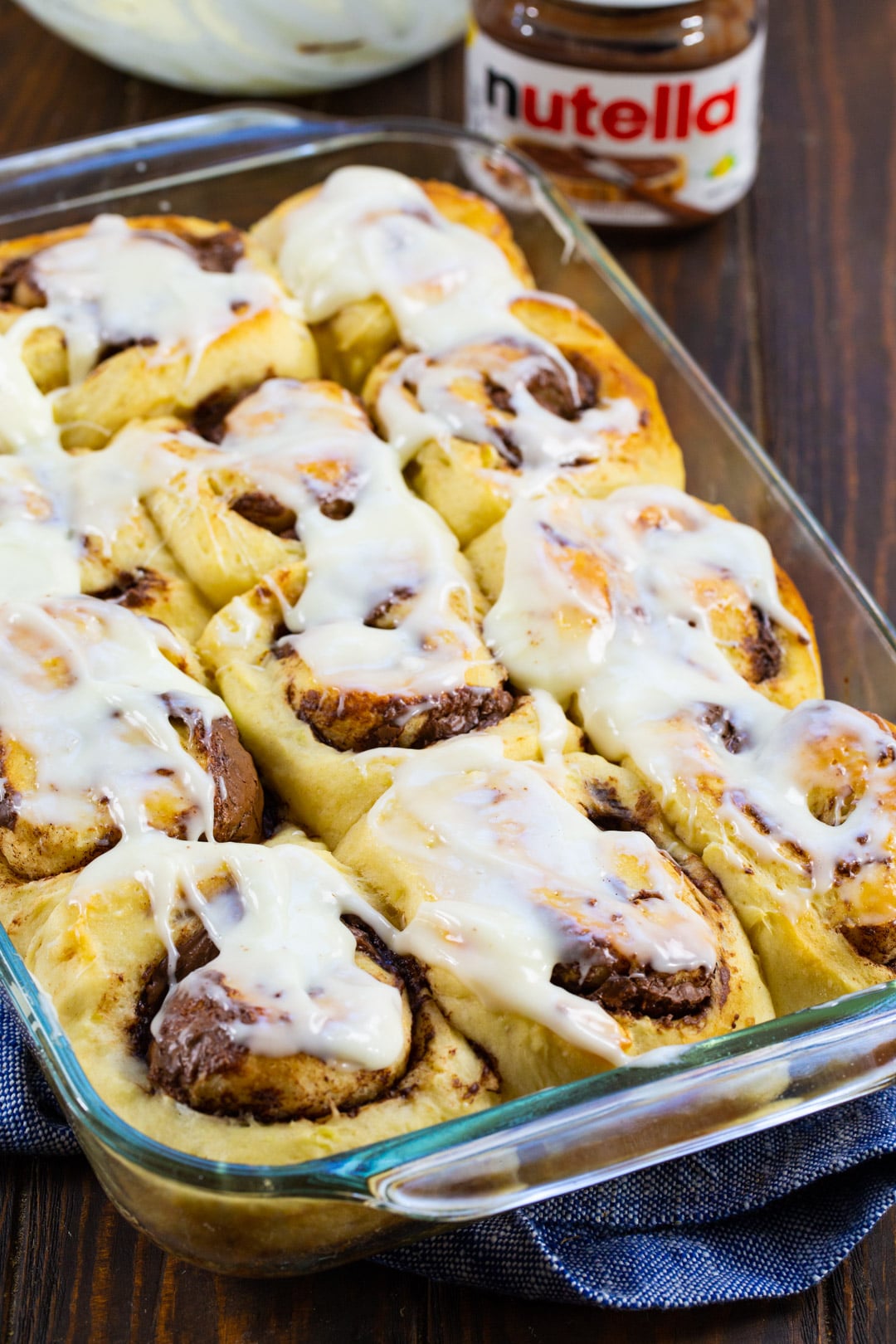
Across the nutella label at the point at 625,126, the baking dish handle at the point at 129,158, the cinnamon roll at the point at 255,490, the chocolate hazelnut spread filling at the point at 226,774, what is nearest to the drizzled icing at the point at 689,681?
the cinnamon roll at the point at 255,490

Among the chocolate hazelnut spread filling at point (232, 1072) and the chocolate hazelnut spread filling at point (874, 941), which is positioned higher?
the chocolate hazelnut spread filling at point (232, 1072)

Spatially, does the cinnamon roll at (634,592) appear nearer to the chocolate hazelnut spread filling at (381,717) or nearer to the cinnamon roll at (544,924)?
the chocolate hazelnut spread filling at (381,717)

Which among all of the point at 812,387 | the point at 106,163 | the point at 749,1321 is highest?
the point at 106,163

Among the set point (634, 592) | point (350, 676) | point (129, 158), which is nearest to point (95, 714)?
point (350, 676)

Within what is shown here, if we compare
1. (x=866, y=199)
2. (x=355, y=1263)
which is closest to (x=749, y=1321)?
(x=355, y=1263)

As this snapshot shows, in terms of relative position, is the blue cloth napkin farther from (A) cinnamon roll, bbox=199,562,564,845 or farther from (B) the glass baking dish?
(A) cinnamon roll, bbox=199,562,564,845

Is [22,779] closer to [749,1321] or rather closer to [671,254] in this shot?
[749,1321]

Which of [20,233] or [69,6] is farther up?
[69,6]

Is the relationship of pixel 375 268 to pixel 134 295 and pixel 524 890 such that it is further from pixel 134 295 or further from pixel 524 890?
pixel 524 890
